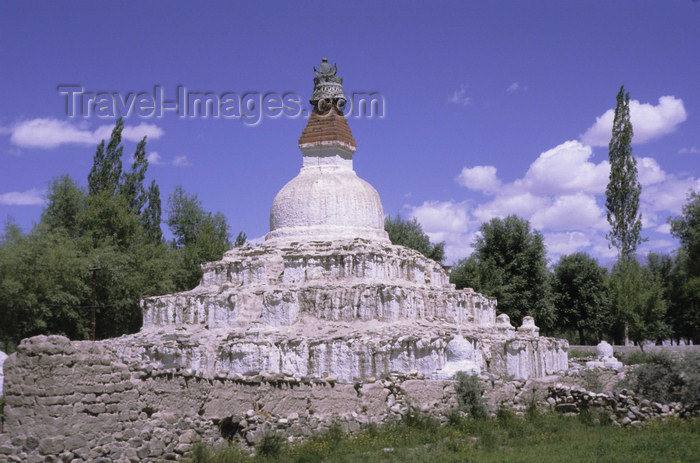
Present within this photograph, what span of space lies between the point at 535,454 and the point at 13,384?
29.2ft

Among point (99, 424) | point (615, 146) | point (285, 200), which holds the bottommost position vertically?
point (99, 424)

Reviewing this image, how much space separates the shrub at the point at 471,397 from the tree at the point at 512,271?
27.5 m

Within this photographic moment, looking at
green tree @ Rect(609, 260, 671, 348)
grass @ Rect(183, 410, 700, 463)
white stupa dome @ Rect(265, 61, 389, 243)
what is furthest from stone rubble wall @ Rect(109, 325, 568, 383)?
green tree @ Rect(609, 260, 671, 348)

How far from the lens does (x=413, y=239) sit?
46.5m

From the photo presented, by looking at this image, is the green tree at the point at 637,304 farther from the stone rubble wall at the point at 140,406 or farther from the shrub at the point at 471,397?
the stone rubble wall at the point at 140,406

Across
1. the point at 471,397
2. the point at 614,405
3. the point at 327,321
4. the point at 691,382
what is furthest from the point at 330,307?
the point at 691,382

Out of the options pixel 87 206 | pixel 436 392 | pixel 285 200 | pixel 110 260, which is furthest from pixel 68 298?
pixel 436 392

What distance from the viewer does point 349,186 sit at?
30.7 meters

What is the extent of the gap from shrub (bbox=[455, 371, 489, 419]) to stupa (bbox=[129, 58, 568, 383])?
69.4 inches

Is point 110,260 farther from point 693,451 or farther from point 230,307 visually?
point 693,451

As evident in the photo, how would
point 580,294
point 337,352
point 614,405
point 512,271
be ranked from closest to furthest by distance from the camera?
1. point 614,405
2. point 337,352
3. point 512,271
4. point 580,294

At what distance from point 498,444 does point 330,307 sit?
12.2 m

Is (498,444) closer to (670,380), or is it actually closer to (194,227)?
(670,380)

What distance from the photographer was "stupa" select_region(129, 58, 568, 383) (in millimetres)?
21922
